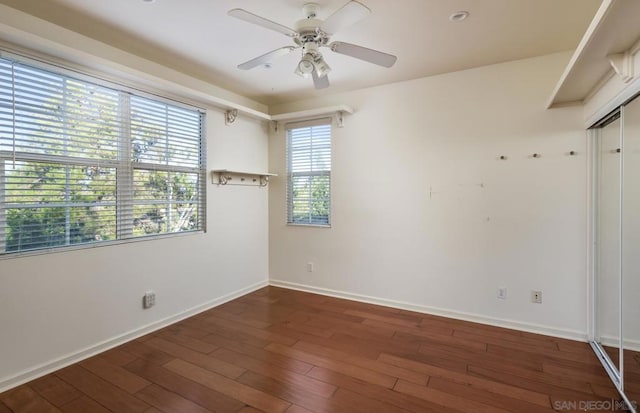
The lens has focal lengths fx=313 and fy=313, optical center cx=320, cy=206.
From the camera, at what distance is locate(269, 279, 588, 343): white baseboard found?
2908 mm

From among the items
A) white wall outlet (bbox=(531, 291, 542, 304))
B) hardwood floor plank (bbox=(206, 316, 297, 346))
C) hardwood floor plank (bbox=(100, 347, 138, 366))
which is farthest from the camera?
white wall outlet (bbox=(531, 291, 542, 304))

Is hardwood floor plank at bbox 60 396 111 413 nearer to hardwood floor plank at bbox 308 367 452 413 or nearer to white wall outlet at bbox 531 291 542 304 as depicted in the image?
hardwood floor plank at bbox 308 367 452 413

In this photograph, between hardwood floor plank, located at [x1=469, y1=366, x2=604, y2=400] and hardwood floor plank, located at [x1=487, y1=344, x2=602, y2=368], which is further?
hardwood floor plank, located at [x1=487, y1=344, x2=602, y2=368]

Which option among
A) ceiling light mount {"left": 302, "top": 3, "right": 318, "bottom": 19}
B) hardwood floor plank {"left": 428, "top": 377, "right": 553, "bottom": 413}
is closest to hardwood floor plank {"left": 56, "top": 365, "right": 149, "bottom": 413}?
hardwood floor plank {"left": 428, "top": 377, "right": 553, "bottom": 413}

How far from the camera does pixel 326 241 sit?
417cm

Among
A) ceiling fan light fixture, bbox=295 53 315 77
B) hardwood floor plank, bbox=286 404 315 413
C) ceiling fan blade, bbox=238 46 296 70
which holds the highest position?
ceiling fan blade, bbox=238 46 296 70

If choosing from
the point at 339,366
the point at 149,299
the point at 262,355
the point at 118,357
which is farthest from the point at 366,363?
the point at 149,299

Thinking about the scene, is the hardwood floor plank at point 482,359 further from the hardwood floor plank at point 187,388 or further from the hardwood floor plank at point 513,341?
the hardwood floor plank at point 187,388

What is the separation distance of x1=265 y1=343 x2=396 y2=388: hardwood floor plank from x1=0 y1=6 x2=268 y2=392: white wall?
4.30ft

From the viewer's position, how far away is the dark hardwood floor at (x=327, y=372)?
6.55ft

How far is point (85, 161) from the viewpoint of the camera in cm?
258

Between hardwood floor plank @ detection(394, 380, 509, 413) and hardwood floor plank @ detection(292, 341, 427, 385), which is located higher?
hardwood floor plank @ detection(292, 341, 427, 385)

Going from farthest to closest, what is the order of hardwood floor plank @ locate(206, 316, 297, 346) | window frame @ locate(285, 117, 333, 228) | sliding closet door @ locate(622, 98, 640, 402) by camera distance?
1. window frame @ locate(285, 117, 333, 228)
2. hardwood floor plank @ locate(206, 316, 297, 346)
3. sliding closet door @ locate(622, 98, 640, 402)

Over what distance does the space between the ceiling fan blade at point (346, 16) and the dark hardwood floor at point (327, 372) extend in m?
2.36
